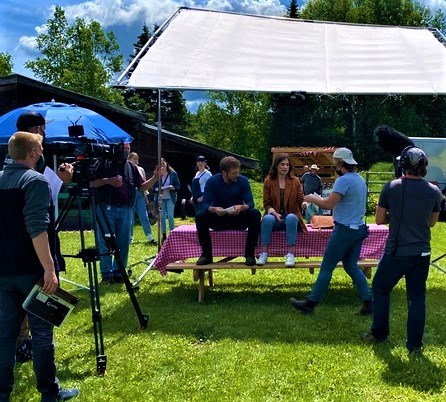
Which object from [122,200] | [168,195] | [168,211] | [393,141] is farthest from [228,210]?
[168,195]

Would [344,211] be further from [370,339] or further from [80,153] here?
[80,153]

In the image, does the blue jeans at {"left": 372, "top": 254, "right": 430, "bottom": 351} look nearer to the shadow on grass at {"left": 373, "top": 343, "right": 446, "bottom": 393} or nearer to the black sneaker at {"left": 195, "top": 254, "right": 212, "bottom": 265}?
the shadow on grass at {"left": 373, "top": 343, "right": 446, "bottom": 393}

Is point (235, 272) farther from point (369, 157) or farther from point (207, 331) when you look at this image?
point (369, 157)

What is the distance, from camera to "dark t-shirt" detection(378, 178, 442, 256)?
13.4 feet

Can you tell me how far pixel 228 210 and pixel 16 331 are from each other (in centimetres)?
309

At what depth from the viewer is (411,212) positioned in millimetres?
4098

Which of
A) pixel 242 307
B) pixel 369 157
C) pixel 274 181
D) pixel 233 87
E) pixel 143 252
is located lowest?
pixel 369 157

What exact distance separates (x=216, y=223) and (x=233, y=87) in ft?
5.32

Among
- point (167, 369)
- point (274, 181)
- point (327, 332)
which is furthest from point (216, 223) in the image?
point (167, 369)

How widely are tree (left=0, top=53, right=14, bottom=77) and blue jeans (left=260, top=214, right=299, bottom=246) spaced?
1603 inches

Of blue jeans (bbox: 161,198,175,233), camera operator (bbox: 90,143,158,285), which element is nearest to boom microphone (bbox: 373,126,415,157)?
camera operator (bbox: 90,143,158,285)

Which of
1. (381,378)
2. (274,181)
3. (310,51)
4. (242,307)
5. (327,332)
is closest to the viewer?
(381,378)

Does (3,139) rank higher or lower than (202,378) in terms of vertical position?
higher

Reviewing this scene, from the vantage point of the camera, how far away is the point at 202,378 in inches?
154
